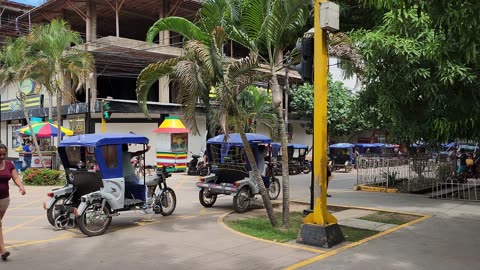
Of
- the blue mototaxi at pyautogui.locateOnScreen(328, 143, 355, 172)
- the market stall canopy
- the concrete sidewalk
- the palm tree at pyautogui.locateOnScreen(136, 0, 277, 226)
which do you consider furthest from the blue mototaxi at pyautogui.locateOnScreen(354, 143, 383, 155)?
the palm tree at pyautogui.locateOnScreen(136, 0, 277, 226)

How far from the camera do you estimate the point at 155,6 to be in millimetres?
28156

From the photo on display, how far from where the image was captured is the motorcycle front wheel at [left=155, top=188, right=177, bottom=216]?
1058cm

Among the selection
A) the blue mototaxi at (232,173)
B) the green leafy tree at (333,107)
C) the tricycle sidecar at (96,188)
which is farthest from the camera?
the green leafy tree at (333,107)

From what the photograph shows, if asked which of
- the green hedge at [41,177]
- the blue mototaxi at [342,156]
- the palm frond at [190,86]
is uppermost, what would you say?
the palm frond at [190,86]

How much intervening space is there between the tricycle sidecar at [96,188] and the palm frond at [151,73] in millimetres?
920

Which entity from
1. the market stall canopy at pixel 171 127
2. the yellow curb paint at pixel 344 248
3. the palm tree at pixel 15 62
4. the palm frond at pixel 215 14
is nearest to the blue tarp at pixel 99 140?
the palm frond at pixel 215 14

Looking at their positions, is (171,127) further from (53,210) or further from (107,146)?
(107,146)

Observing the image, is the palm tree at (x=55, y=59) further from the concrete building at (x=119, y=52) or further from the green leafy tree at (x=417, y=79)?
the green leafy tree at (x=417, y=79)

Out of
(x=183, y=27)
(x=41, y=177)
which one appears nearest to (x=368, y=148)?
(x=41, y=177)

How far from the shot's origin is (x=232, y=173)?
12.6 meters

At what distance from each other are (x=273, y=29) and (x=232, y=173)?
491 cm

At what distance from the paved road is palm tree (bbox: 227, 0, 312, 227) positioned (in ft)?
6.23

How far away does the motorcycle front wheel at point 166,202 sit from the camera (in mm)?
10582

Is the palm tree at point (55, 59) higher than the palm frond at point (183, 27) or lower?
higher
